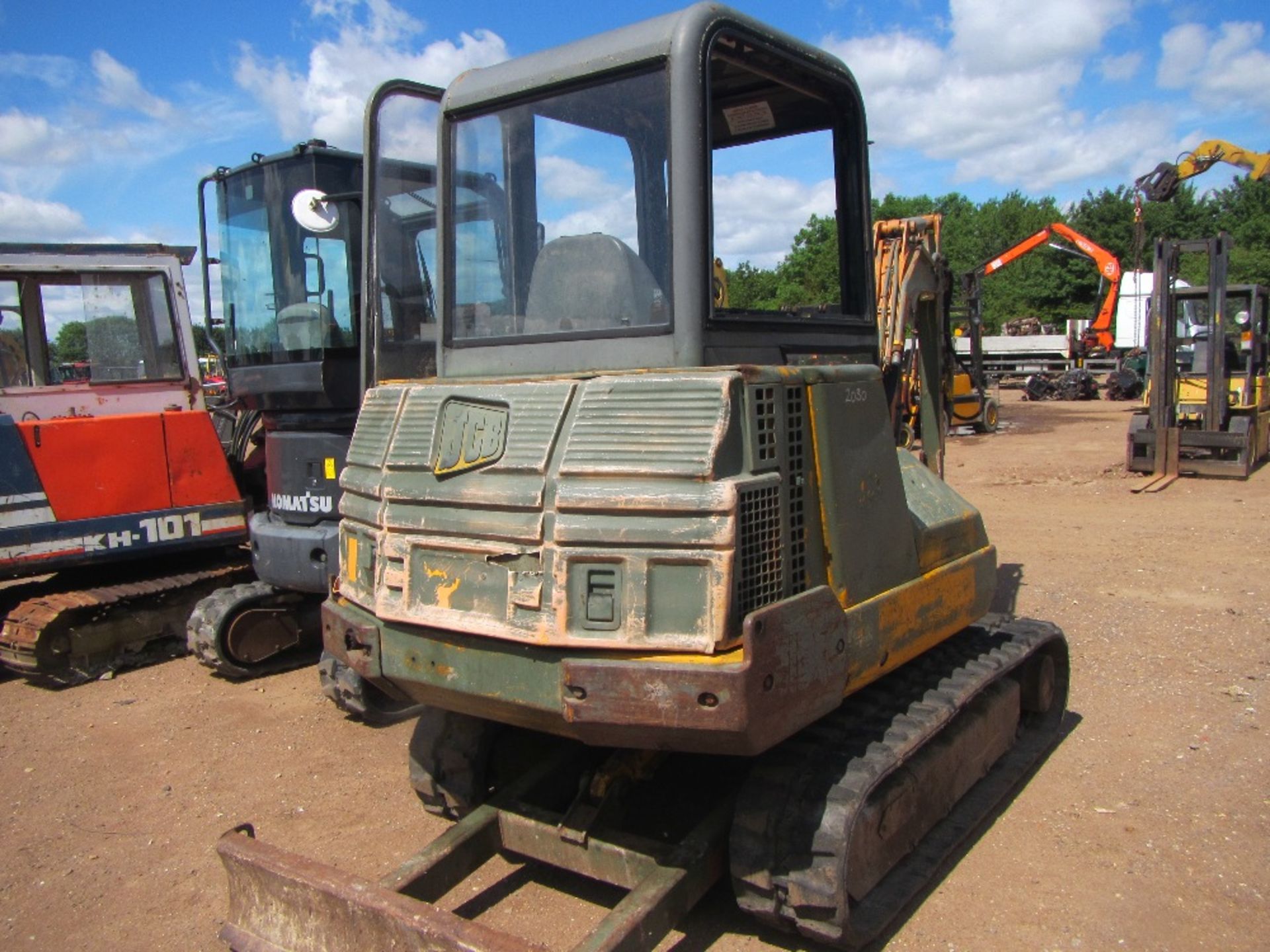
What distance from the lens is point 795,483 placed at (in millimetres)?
3072

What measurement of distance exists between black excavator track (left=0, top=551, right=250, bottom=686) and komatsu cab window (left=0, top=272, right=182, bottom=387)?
4.35 feet

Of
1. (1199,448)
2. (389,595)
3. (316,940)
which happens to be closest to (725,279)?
(389,595)

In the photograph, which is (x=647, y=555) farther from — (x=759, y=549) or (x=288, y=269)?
(x=288, y=269)

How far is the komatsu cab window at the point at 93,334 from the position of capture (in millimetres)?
6887

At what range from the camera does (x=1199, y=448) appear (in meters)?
13.4

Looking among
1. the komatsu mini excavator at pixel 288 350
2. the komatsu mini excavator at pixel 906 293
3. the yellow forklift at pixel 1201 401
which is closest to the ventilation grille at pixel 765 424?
the komatsu mini excavator at pixel 906 293

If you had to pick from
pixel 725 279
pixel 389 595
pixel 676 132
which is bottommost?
pixel 389 595

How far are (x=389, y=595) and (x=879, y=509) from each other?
5.26ft

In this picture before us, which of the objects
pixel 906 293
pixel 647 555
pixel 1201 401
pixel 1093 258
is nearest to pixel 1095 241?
pixel 1093 258

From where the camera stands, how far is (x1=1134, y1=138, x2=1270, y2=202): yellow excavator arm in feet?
73.9

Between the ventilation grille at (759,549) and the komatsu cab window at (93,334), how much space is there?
5.60m

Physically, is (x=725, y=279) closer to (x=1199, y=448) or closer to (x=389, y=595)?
(x=389, y=595)

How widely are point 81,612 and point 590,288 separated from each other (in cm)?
463

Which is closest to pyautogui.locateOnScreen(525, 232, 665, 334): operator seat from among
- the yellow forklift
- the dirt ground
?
the dirt ground
